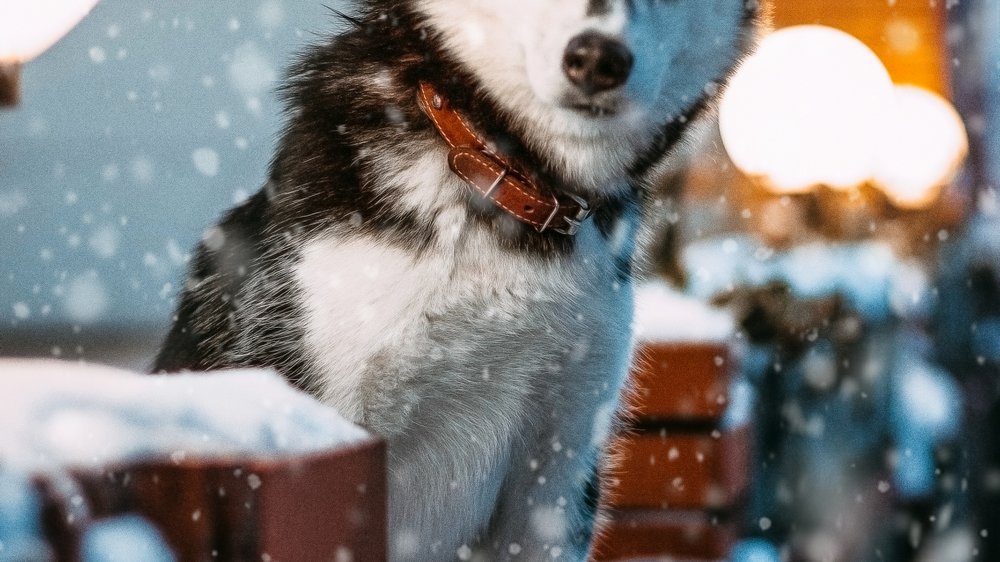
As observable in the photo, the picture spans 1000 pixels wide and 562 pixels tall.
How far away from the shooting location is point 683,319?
2.04 meters

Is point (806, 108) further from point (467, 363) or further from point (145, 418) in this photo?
point (145, 418)

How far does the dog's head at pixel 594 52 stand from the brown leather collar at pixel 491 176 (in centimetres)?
6

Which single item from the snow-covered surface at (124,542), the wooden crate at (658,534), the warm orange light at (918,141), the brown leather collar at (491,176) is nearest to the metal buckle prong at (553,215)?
the brown leather collar at (491,176)

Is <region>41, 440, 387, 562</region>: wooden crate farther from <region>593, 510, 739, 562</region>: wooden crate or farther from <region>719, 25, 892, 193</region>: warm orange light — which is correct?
<region>593, 510, 739, 562</region>: wooden crate

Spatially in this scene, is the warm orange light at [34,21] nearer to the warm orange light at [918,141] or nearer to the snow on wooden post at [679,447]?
the snow on wooden post at [679,447]

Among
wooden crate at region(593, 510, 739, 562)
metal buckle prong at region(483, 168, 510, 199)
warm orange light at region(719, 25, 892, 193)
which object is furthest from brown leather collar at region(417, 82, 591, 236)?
wooden crate at region(593, 510, 739, 562)

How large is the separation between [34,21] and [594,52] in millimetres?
468

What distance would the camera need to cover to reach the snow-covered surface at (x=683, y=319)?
2000mm

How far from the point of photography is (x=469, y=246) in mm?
1014

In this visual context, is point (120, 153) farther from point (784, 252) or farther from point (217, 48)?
point (784, 252)

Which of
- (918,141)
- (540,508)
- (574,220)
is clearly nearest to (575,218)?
(574,220)

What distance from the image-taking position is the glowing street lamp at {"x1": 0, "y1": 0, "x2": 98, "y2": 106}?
783mm

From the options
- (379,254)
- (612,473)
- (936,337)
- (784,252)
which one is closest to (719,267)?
(784,252)

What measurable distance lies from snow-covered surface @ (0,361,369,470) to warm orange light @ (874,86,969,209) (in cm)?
212
